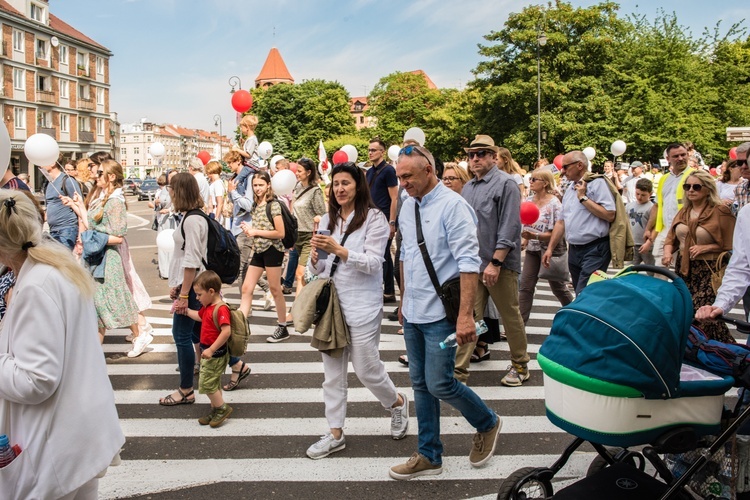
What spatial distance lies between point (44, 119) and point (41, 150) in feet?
209

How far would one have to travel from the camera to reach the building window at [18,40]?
5716 cm

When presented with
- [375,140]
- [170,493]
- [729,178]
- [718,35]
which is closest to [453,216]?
[170,493]

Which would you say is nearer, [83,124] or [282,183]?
[282,183]

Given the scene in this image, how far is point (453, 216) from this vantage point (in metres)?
3.87

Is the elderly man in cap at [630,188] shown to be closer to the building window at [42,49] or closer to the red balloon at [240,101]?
the red balloon at [240,101]

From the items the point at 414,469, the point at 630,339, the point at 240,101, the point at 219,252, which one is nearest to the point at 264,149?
the point at 240,101

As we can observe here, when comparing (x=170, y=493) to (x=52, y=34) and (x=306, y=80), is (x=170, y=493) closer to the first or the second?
(x=52, y=34)

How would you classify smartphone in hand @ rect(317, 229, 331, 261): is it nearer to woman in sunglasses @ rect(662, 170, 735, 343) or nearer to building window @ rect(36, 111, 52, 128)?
woman in sunglasses @ rect(662, 170, 735, 343)

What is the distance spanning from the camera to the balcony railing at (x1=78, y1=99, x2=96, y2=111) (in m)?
68.1

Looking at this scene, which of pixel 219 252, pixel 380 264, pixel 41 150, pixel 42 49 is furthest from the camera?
pixel 42 49

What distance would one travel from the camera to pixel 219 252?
532cm

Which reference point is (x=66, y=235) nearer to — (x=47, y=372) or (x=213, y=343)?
(x=213, y=343)

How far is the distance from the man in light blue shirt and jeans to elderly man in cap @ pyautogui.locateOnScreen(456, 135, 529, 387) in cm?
152

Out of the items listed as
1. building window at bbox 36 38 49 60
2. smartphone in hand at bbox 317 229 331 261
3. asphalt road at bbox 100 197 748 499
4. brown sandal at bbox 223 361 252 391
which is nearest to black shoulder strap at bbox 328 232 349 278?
smartphone in hand at bbox 317 229 331 261
